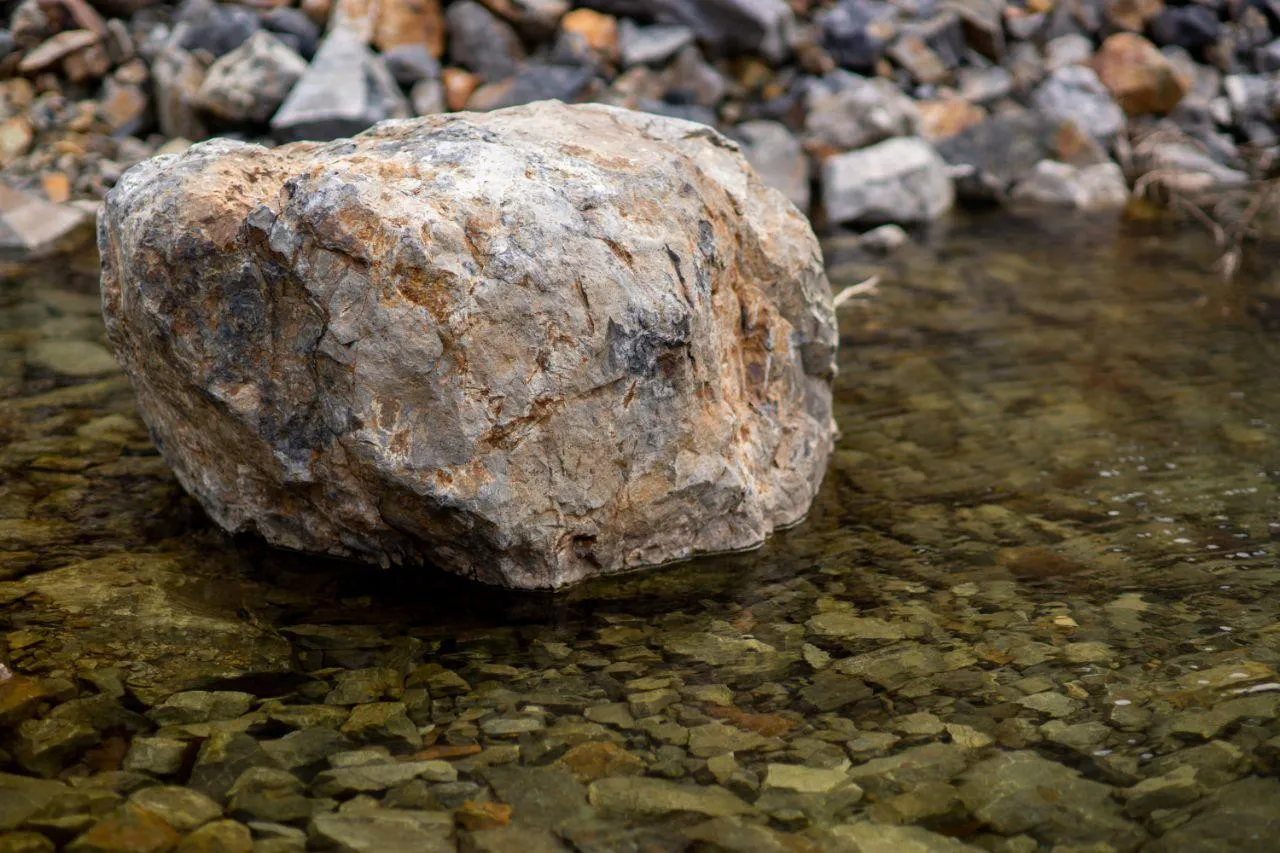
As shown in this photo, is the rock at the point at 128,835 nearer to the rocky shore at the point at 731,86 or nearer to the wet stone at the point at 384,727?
the wet stone at the point at 384,727

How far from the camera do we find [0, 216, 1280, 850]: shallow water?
3.11 metres

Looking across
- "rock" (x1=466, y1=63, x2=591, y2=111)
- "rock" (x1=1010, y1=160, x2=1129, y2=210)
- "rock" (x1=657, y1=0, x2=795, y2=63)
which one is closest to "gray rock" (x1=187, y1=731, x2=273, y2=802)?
"rock" (x1=466, y1=63, x2=591, y2=111)

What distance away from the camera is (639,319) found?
4094mm

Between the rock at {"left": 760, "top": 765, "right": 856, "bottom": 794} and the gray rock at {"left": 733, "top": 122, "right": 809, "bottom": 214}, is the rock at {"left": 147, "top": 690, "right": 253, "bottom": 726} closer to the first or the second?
the rock at {"left": 760, "top": 765, "right": 856, "bottom": 794}

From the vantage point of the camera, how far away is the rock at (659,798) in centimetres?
307

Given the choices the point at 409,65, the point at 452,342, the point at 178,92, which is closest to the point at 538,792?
the point at 452,342

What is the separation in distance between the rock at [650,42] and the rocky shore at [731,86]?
0.08ft

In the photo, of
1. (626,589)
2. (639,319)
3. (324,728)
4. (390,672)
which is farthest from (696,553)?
(324,728)

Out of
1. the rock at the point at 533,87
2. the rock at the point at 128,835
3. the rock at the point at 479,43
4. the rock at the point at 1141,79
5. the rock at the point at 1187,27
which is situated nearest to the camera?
the rock at the point at 128,835

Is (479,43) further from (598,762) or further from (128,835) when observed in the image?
(128,835)

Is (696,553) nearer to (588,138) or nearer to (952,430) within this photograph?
(588,138)

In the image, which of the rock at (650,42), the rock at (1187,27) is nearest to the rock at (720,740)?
the rock at (650,42)

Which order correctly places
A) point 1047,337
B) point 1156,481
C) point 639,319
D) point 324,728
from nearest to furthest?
point 324,728 < point 639,319 < point 1156,481 < point 1047,337

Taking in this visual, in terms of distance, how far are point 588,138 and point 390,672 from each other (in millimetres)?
2100
